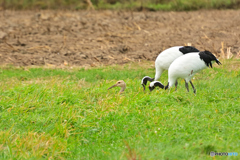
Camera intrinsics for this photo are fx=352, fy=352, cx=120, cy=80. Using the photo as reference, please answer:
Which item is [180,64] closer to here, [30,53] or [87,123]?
[87,123]

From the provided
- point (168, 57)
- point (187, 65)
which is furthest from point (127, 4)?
point (187, 65)

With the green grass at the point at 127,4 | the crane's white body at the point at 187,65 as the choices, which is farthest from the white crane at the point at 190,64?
the green grass at the point at 127,4

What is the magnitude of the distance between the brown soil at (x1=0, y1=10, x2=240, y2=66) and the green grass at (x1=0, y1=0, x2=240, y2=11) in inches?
41.9

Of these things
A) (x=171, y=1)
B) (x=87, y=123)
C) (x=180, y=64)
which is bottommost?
(x=87, y=123)

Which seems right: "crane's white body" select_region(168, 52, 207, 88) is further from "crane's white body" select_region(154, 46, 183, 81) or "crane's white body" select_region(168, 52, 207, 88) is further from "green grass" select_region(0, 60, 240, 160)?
"crane's white body" select_region(154, 46, 183, 81)

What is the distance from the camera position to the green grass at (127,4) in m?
19.3

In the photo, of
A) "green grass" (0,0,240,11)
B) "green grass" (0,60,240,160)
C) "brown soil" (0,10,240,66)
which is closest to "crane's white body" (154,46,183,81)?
"green grass" (0,60,240,160)

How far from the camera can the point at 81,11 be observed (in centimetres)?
1945

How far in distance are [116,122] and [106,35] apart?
9.28 metres

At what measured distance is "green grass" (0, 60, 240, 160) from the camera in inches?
200

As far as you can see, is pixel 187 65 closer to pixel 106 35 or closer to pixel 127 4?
pixel 106 35

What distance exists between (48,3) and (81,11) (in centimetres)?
233

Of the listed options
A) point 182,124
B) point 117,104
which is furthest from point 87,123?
point 182,124

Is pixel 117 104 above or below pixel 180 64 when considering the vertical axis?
below
